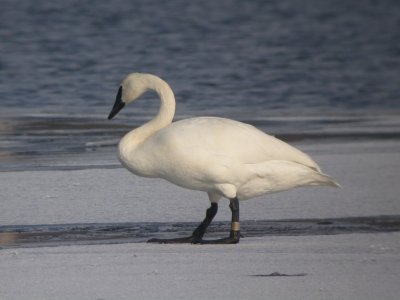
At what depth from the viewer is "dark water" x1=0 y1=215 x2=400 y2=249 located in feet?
26.2

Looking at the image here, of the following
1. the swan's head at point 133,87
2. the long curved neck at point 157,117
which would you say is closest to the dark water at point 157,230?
the long curved neck at point 157,117

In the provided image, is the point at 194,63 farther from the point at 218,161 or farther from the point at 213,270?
the point at 213,270

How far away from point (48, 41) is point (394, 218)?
1970 cm

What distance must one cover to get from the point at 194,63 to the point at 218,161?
15.7m

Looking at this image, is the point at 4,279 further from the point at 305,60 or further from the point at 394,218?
the point at 305,60

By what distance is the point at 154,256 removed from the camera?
287 inches

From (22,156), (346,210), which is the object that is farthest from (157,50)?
(346,210)

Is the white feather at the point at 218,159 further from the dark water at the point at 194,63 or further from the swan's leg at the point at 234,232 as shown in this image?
the dark water at the point at 194,63

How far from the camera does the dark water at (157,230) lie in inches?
315

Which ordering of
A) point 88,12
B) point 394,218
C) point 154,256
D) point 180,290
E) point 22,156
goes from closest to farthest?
point 180,290 < point 154,256 < point 394,218 < point 22,156 < point 88,12

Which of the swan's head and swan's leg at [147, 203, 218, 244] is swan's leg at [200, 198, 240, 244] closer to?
swan's leg at [147, 203, 218, 244]

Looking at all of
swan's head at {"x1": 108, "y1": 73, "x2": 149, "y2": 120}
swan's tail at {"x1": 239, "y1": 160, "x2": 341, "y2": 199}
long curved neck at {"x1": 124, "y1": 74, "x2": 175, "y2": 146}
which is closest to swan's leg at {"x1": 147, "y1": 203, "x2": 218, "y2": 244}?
swan's tail at {"x1": 239, "y1": 160, "x2": 341, "y2": 199}

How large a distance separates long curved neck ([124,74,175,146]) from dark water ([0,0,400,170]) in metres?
2.78

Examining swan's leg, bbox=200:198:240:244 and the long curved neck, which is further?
the long curved neck
